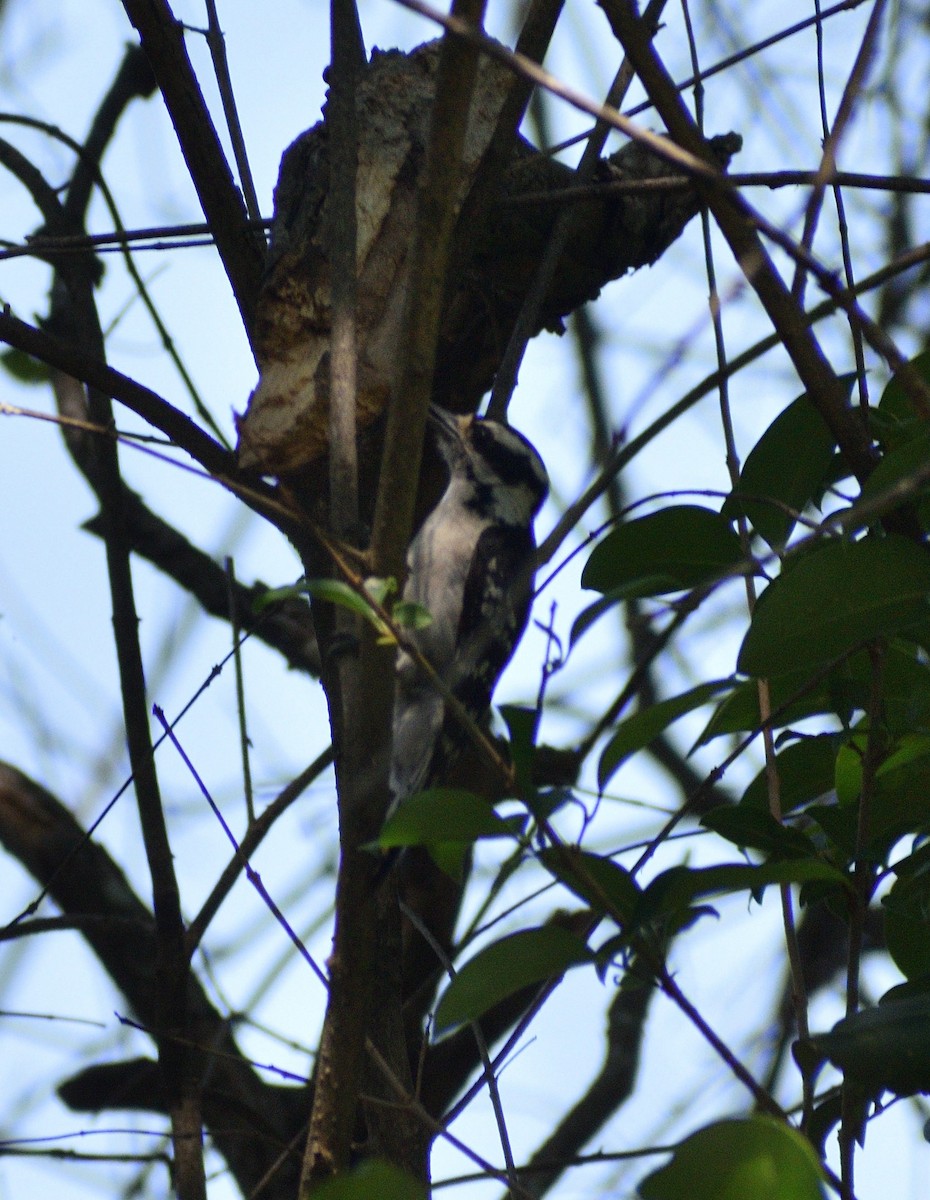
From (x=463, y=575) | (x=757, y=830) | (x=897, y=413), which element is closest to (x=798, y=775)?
(x=757, y=830)

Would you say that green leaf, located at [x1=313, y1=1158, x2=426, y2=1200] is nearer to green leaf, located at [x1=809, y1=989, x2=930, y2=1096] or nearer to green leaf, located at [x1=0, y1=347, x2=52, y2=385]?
green leaf, located at [x1=809, y1=989, x2=930, y2=1096]

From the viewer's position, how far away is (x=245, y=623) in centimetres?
491

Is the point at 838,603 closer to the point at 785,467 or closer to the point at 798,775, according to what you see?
the point at 785,467

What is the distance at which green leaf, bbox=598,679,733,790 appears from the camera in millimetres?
1671

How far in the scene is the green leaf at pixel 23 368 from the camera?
4.80m

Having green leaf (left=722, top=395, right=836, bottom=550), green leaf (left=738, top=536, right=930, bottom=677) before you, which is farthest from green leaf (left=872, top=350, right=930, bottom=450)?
green leaf (left=738, top=536, right=930, bottom=677)

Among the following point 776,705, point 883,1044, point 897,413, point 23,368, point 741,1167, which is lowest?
point 741,1167

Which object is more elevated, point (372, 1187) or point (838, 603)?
point (838, 603)

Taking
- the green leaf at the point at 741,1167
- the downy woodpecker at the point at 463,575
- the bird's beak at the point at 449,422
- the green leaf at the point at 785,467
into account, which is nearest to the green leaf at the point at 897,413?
the green leaf at the point at 785,467

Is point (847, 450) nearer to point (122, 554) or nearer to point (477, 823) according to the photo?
point (477, 823)

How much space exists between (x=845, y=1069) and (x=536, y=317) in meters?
2.25

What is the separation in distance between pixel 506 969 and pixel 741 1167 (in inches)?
16.0

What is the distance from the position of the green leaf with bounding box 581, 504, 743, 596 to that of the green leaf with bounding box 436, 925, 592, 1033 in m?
0.72

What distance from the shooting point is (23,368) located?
4875 millimetres
